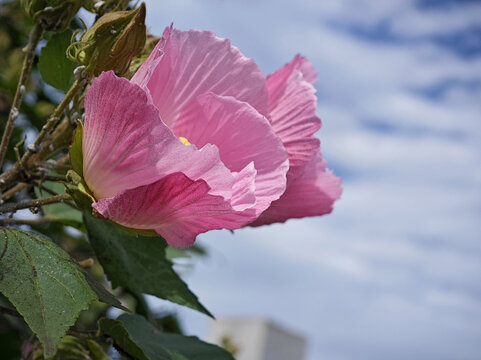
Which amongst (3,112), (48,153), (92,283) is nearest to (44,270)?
(92,283)

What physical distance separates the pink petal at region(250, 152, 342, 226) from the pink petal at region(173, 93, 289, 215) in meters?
0.08

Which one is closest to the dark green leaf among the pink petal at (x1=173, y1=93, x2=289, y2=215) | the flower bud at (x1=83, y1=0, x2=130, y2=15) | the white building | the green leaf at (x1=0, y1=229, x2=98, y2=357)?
the green leaf at (x1=0, y1=229, x2=98, y2=357)

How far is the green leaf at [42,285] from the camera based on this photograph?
410 millimetres

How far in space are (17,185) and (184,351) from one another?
0.69 feet

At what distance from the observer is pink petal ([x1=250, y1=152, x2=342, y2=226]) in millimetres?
570

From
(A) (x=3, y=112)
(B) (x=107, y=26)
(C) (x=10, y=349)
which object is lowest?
(C) (x=10, y=349)

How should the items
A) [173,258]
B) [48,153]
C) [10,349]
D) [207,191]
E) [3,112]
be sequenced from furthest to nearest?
[3,112]
[10,349]
[173,258]
[48,153]
[207,191]

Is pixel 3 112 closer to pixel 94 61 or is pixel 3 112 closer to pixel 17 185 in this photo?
pixel 17 185

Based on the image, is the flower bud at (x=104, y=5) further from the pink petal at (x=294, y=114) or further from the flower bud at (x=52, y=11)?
the pink petal at (x=294, y=114)

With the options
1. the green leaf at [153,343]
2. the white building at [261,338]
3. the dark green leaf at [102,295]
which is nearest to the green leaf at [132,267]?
the green leaf at [153,343]

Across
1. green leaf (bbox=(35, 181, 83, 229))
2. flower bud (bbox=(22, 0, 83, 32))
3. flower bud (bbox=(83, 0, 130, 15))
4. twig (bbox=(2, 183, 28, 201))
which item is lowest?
twig (bbox=(2, 183, 28, 201))

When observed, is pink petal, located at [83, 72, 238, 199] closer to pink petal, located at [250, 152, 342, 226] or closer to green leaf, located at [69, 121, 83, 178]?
green leaf, located at [69, 121, 83, 178]

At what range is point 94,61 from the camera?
488mm

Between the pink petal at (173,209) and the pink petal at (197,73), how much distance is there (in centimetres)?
8
